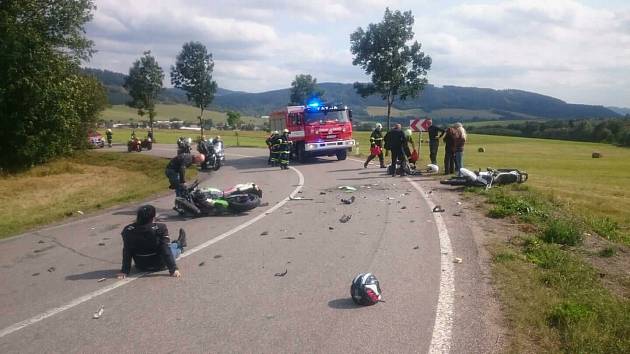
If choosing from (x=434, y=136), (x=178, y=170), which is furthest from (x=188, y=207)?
(x=434, y=136)

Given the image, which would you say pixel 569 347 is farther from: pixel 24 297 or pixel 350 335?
pixel 24 297

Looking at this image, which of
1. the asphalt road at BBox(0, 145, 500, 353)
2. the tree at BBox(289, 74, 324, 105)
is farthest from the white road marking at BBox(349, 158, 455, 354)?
the tree at BBox(289, 74, 324, 105)

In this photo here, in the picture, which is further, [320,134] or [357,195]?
[320,134]

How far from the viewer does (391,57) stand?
36.3 meters

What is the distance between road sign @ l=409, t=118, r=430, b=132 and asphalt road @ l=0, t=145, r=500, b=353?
10.9m

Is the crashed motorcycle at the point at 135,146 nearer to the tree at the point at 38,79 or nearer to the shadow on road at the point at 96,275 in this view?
the tree at the point at 38,79

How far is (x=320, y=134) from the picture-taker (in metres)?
25.9

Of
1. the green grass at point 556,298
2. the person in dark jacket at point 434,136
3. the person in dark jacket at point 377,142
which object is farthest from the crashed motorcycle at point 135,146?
the green grass at point 556,298

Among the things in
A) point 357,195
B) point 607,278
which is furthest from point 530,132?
point 607,278

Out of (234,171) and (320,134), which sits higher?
(320,134)

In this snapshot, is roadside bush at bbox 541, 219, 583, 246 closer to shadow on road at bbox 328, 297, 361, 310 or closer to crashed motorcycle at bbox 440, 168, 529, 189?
shadow on road at bbox 328, 297, 361, 310

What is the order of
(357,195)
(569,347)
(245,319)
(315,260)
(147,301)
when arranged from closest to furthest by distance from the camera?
(569,347), (245,319), (147,301), (315,260), (357,195)

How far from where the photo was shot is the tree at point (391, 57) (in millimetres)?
36188

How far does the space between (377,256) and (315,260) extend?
0.90 m
